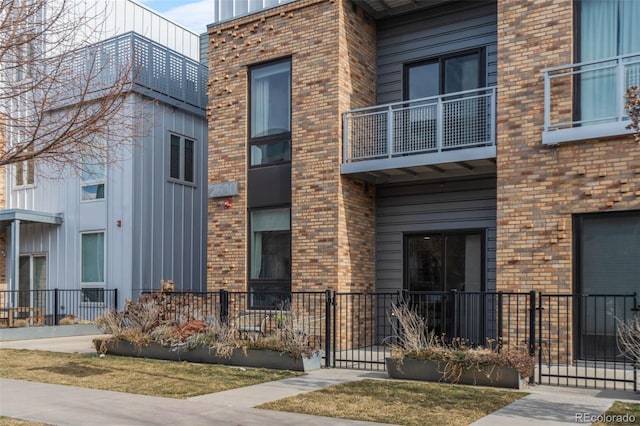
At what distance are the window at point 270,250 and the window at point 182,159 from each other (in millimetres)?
5543

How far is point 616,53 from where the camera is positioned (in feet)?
37.0

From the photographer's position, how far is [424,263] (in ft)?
46.7

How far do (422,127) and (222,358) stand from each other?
6.12 metres

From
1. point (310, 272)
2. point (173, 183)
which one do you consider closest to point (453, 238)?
point (310, 272)

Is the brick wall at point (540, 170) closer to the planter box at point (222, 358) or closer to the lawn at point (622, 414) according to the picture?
the lawn at point (622, 414)

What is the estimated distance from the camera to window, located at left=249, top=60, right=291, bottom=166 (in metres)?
14.7

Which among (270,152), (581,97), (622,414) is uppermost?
(581,97)

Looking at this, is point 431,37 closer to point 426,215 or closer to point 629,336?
point 426,215

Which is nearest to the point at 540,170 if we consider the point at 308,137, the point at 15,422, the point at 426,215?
the point at 426,215

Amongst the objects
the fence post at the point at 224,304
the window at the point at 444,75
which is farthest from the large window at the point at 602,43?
the fence post at the point at 224,304

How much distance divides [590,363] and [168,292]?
8118 millimetres

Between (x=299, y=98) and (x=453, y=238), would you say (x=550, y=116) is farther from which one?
(x=299, y=98)

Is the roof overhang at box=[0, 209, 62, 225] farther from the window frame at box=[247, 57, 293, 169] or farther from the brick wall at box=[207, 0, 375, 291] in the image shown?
the window frame at box=[247, 57, 293, 169]

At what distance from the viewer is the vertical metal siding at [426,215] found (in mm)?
13344
